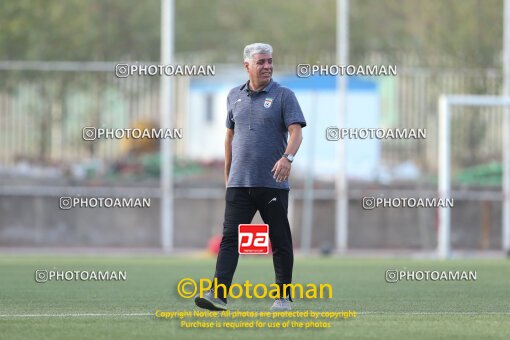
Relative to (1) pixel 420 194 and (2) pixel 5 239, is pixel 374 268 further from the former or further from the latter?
(2) pixel 5 239

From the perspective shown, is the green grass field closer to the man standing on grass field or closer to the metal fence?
the man standing on grass field

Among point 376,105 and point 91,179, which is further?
point 376,105

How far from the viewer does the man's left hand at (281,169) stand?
1024 cm

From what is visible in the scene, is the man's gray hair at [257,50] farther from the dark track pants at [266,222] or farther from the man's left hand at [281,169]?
the dark track pants at [266,222]

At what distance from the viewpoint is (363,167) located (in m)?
27.8

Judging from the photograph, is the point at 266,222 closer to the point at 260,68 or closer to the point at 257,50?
the point at 260,68

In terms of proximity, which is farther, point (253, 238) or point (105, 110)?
point (105, 110)

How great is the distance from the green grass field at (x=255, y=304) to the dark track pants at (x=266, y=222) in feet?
1.52

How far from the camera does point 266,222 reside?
10.7 m

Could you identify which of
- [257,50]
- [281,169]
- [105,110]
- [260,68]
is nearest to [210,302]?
[281,169]

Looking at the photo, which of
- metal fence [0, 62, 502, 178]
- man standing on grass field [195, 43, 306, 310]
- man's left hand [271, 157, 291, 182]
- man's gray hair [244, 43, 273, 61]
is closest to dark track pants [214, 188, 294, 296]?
man standing on grass field [195, 43, 306, 310]

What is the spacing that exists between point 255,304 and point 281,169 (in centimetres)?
164

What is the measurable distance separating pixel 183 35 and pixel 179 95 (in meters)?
4.04

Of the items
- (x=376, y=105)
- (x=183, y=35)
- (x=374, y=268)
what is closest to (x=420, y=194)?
(x=376, y=105)
